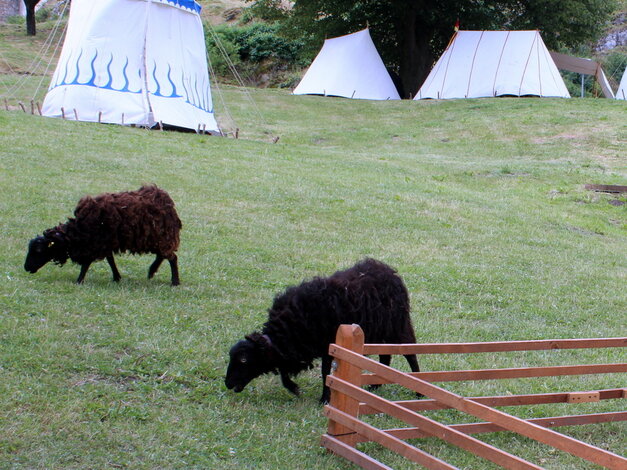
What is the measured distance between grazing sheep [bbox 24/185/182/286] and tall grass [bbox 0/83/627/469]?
0.35 m

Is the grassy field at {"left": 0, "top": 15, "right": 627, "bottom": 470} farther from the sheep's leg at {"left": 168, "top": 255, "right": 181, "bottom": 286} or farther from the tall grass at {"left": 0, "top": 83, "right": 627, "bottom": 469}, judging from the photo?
the sheep's leg at {"left": 168, "top": 255, "right": 181, "bottom": 286}

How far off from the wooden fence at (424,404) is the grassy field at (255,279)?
0.17 metres

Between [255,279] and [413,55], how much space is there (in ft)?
105

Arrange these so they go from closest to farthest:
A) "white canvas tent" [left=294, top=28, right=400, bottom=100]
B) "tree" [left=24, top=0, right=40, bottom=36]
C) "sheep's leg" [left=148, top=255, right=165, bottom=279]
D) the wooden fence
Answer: the wooden fence
"sheep's leg" [left=148, top=255, right=165, bottom=279]
"white canvas tent" [left=294, top=28, right=400, bottom=100]
"tree" [left=24, top=0, right=40, bottom=36]

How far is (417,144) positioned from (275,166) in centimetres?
968

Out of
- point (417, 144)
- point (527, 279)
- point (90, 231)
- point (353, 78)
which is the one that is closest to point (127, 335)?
point (90, 231)

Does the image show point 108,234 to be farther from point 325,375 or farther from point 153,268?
point 325,375

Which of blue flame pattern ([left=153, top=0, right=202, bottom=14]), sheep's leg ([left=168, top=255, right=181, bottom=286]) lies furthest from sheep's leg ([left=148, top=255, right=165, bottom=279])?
blue flame pattern ([left=153, top=0, right=202, bottom=14])

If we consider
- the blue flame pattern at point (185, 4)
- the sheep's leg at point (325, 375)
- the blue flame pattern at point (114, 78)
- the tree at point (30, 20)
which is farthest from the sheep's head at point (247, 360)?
the tree at point (30, 20)

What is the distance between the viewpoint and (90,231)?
8.32 m

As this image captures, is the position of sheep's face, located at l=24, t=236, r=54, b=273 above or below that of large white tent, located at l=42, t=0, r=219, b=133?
below

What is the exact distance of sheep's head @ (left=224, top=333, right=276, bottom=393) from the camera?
564 centimetres

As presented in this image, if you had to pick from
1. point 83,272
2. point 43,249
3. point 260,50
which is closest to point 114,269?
point 83,272

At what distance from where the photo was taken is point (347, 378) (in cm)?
487
